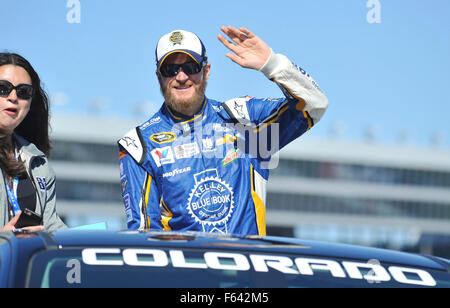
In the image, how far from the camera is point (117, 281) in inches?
94.9

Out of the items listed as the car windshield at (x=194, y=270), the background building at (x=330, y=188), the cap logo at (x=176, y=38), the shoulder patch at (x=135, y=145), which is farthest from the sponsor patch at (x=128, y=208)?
the background building at (x=330, y=188)

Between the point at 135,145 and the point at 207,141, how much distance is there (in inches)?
15.7

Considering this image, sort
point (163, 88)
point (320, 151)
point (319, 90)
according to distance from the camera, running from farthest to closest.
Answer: point (320, 151) < point (163, 88) < point (319, 90)

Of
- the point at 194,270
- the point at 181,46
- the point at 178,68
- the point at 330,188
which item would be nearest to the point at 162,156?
the point at 178,68

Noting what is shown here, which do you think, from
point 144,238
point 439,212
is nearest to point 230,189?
point 144,238

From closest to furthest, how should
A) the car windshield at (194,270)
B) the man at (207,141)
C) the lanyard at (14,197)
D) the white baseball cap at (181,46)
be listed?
the car windshield at (194,270)
the lanyard at (14,197)
the man at (207,141)
the white baseball cap at (181,46)

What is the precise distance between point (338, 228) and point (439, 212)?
34.1 feet

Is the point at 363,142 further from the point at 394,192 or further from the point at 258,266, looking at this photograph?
the point at 258,266

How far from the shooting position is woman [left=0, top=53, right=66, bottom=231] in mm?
4230

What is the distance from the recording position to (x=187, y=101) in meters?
4.53

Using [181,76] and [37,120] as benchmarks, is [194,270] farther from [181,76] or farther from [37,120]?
[37,120]

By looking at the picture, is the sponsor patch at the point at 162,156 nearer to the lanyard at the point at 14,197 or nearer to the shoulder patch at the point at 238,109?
the shoulder patch at the point at 238,109

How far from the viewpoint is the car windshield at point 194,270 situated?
2426 millimetres

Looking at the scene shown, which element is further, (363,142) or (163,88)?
(363,142)
